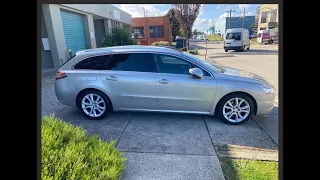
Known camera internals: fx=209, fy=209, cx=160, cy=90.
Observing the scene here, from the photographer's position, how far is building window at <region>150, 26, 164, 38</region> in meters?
30.3

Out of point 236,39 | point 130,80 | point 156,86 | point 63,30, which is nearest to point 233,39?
point 236,39

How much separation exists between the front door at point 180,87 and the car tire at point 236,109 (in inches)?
10.1

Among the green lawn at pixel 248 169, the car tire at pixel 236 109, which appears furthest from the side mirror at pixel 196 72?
the green lawn at pixel 248 169

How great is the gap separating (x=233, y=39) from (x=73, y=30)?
16448mm

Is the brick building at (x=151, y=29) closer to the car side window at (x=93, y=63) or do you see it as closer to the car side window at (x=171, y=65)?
the car side window at (x=93, y=63)

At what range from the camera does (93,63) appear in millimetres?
4234

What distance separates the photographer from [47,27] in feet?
32.0

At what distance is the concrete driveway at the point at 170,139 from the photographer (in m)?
2.70

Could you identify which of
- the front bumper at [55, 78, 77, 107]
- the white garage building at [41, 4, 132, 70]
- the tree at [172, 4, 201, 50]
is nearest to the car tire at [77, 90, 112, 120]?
the front bumper at [55, 78, 77, 107]

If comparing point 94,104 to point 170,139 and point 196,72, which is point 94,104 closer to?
point 170,139
